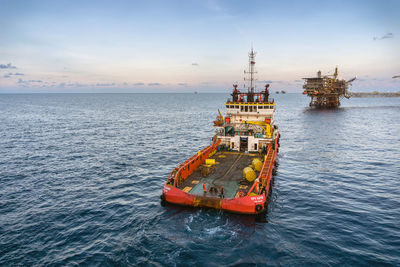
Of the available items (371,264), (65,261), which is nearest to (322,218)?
(371,264)

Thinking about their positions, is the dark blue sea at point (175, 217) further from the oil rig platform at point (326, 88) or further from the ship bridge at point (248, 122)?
the oil rig platform at point (326, 88)

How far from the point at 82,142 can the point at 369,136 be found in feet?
219

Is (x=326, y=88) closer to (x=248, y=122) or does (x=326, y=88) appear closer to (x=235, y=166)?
(x=248, y=122)

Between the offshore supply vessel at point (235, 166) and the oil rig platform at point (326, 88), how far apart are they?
366ft

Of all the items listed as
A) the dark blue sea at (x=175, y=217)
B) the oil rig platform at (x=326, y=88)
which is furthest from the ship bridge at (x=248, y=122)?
the oil rig platform at (x=326, y=88)

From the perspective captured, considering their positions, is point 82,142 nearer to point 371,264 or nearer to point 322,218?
point 322,218

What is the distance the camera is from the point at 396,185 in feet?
92.3

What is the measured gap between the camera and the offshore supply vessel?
19672mm

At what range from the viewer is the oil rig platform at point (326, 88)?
135125 millimetres

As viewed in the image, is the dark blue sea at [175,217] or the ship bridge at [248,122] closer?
the dark blue sea at [175,217]

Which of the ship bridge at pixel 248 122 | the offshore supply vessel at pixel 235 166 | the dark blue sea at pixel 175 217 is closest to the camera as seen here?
the dark blue sea at pixel 175 217

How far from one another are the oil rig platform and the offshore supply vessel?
366 feet

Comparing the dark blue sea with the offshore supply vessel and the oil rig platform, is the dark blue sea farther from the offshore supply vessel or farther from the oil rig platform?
the oil rig platform

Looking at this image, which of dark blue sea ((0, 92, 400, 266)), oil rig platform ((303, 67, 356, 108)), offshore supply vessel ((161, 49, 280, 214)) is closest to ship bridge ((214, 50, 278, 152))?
offshore supply vessel ((161, 49, 280, 214))
